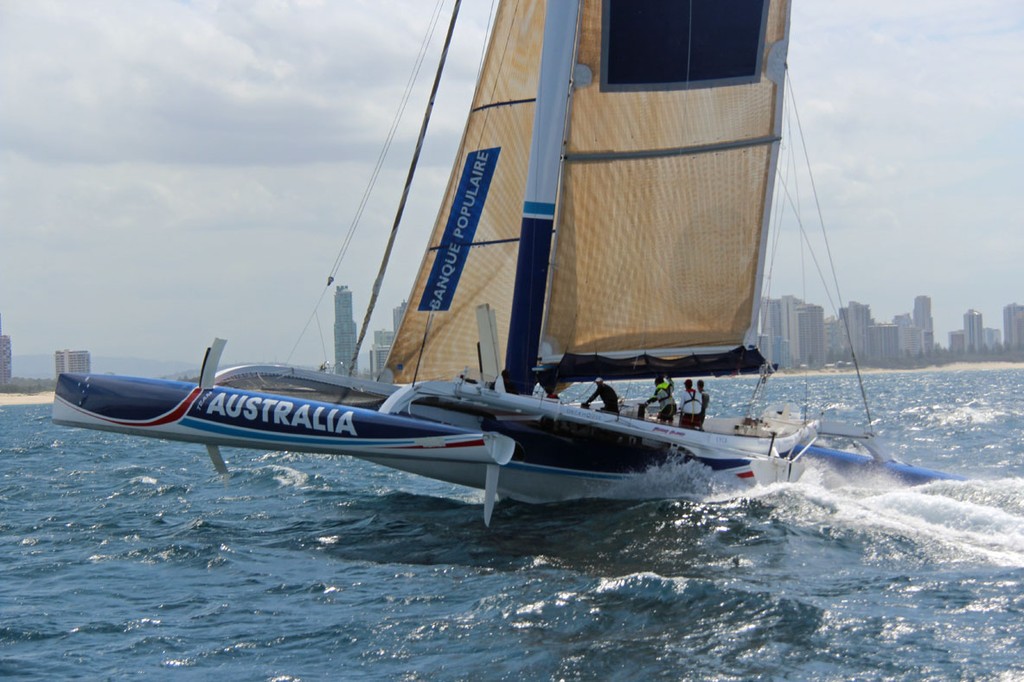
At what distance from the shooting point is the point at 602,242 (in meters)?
14.6

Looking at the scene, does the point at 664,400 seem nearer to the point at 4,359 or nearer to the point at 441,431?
the point at 441,431

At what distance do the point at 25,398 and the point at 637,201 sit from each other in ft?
392

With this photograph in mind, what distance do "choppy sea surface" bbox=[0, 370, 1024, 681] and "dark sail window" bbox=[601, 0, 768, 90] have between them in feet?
15.9

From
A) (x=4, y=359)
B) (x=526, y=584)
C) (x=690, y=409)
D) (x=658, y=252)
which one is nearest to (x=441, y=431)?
(x=526, y=584)

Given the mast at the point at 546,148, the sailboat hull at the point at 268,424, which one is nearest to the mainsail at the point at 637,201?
the mast at the point at 546,148

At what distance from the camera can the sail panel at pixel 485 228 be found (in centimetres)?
1521

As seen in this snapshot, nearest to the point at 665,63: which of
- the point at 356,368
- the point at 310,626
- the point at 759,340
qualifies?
the point at 759,340

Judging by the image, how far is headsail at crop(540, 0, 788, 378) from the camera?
14.5m

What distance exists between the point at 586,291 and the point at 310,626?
6.69 meters

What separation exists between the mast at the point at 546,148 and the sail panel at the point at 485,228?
0.92 meters

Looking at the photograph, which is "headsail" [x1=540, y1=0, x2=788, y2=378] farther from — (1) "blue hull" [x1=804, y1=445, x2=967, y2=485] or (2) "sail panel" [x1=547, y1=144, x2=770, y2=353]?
(1) "blue hull" [x1=804, y1=445, x2=967, y2=485]

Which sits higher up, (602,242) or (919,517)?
(602,242)

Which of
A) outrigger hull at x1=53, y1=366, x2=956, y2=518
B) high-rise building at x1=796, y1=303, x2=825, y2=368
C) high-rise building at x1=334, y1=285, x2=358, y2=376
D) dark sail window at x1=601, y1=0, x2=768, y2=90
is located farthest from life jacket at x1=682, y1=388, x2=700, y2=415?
high-rise building at x1=796, y1=303, x2=825, y2=368

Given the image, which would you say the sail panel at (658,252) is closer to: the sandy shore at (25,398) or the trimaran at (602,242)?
the trimaran at (602,242)
